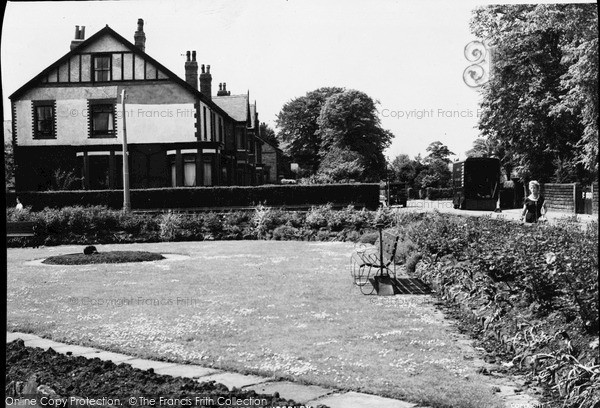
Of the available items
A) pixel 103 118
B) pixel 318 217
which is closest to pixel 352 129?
pixel 103 118

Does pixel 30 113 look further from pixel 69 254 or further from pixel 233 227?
pixel 233 227

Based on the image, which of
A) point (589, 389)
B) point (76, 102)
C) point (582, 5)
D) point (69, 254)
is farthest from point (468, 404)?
point (69, 254)

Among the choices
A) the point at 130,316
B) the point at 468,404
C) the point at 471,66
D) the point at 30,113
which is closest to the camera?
the point at 471,66

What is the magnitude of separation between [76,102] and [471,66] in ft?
15.2

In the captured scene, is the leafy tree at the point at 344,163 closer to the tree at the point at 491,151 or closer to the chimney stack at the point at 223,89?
the chimney stack at the point at 223,89

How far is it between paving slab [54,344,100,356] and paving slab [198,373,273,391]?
5.28ft

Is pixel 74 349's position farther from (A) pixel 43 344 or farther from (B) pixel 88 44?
(B) pixel 88 44

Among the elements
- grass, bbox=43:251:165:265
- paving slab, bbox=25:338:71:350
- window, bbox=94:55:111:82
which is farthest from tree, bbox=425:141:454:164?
grass, bbox=43:251:165:265

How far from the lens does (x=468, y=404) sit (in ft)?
15.3

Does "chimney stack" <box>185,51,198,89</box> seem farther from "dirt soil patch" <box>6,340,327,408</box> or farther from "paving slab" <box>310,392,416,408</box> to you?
"paving slab" <box>310,392,416,408</box>

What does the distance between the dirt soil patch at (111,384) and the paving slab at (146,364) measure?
20 centimetres

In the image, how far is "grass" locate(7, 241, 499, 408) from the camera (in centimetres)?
568

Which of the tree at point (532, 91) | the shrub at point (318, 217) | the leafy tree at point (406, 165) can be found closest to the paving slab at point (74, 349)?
the leafy tree at point (406, 165)

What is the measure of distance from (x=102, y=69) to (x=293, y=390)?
13.0 feet
